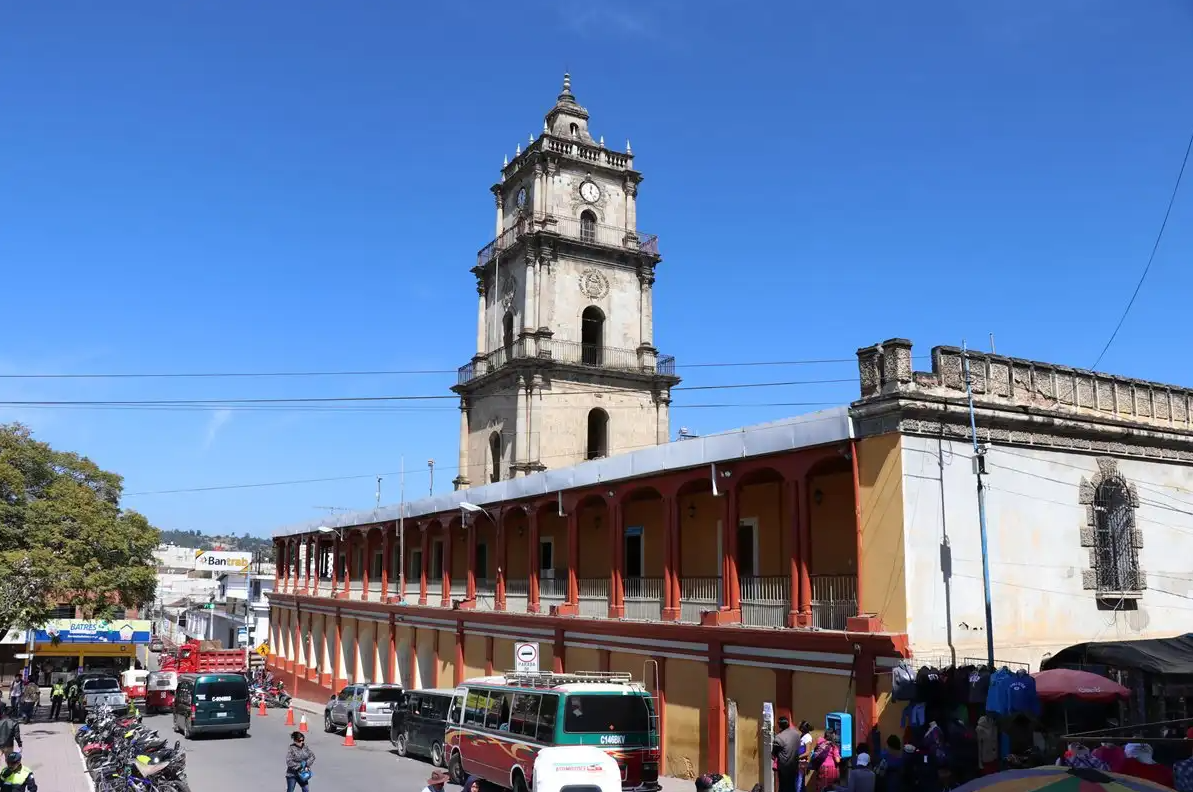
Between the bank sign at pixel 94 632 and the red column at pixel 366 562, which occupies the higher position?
the red column at pixel 366 562

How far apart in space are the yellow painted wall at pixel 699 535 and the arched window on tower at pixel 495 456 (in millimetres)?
15817

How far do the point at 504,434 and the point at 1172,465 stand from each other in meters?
23.3

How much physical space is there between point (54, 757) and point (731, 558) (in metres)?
17.8

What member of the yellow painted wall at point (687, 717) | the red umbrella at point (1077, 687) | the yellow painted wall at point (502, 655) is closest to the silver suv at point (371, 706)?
the yellow painted wall at point (502, 655)

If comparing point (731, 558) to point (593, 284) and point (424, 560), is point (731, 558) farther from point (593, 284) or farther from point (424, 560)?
point (593, 284)

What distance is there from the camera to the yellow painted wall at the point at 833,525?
2039cm

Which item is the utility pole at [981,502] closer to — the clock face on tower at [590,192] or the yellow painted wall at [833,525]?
the yellow painted wall at [833,525]

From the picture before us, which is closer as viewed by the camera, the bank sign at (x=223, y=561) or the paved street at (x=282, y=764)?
the paved street at (x=282, y=764)

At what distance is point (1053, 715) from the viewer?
1589 cm

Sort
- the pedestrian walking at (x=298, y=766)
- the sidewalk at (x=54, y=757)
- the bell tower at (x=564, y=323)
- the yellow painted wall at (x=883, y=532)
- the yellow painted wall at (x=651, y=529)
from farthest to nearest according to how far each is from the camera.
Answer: the bell tower at (x=564, y=323) < the yellow painted wall at (x=651, y=529) < the sidewalk at (x=54, y=757) < the yellow painted wall at (x=883, y=532) < the pedestrian walking at (x=298, y=766)

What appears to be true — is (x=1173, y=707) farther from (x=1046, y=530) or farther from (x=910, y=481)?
(x=910, y=481)

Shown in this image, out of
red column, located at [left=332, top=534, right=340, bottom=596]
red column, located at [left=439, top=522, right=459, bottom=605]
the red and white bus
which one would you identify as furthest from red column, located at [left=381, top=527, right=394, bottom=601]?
the red and white bus

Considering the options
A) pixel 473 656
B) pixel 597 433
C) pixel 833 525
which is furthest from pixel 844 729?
pixel 597 433

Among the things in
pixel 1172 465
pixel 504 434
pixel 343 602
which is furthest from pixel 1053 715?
pixel 343 602
